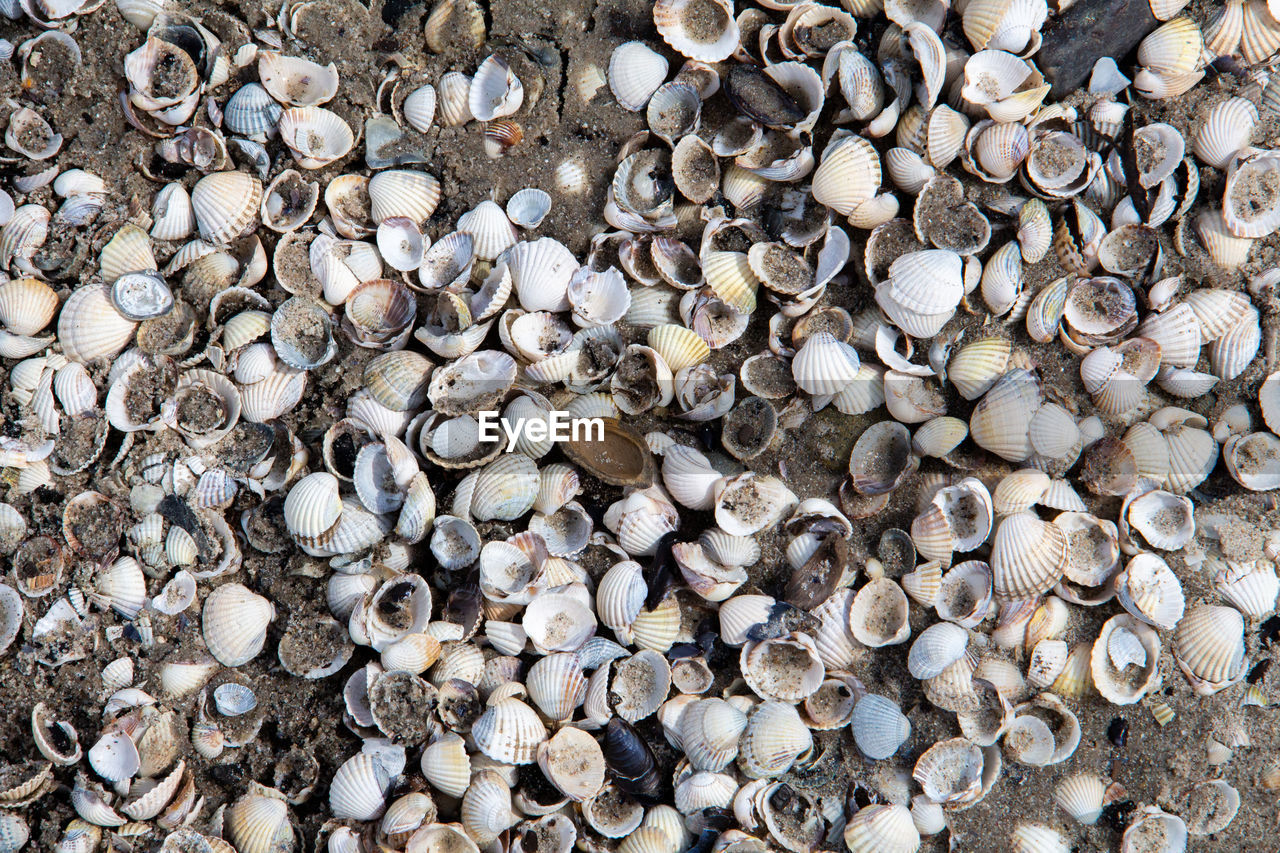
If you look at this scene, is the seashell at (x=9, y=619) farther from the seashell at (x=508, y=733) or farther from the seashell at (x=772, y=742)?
the seashell at (x=772, y=742)

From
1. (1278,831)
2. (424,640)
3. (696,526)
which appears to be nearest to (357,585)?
(424,640)

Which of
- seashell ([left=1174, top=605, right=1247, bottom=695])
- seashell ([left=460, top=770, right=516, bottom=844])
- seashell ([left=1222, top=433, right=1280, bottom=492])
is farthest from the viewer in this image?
seashell ([left=1222, top=433, right=1280, bottom=492])

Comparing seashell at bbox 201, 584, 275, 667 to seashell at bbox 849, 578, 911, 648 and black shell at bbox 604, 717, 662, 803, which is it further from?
seashell at bbox 849, 578, 911, 648

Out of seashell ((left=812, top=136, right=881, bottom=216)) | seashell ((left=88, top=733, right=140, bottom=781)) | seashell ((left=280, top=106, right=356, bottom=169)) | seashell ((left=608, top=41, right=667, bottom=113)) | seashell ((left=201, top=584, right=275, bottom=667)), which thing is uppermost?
seashell ((left=608, top=41, right=667, bottom=113))

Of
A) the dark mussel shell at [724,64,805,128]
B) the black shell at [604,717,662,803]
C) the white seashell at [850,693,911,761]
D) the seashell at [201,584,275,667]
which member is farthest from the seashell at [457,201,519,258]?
the white seashell at [850,693,911,761]

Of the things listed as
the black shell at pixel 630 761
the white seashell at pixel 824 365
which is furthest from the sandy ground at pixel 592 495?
the black shell at pixel 630 761

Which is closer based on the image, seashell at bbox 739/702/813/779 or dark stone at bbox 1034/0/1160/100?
seashell at bbox 739/702/813/779
